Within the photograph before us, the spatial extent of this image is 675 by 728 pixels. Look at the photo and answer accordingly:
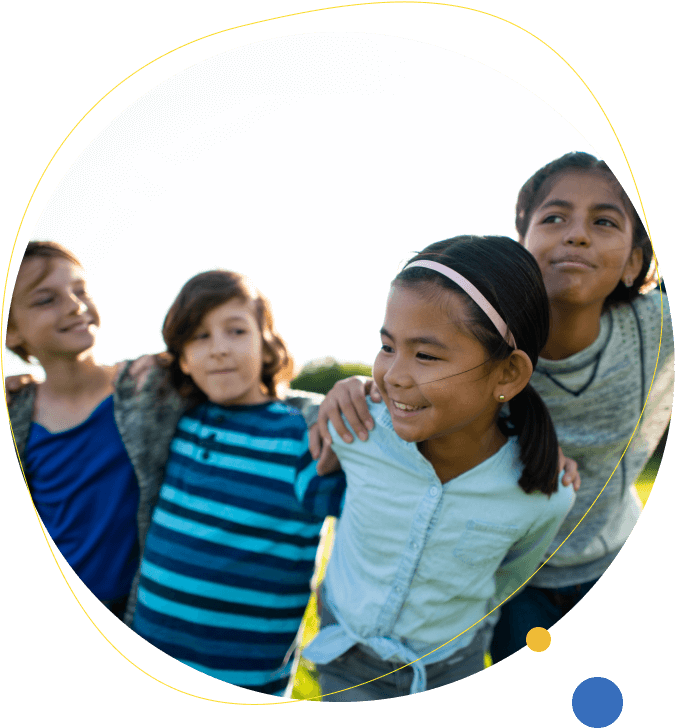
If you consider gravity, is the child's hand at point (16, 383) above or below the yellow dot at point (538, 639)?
above

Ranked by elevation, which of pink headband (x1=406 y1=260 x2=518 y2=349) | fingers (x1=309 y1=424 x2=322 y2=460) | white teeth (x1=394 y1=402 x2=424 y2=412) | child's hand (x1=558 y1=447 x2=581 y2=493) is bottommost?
child's hand (x1=558 y1=447 x2=581 y2=493)

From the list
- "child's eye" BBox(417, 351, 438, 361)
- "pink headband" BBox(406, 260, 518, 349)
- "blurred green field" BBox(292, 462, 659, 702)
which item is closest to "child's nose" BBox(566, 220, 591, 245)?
"pink headband" BBox(406, 260, 518, 349)

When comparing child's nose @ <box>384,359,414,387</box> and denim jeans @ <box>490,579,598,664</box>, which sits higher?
child's nose @ <box>384,359,414,387</box>

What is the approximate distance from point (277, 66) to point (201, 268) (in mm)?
458

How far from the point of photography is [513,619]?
4.58 feet

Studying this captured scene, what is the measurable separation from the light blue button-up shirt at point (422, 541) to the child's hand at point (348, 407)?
17mm

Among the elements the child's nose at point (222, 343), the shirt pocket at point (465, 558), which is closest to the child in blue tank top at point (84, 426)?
the child's nose at point (222, 343)

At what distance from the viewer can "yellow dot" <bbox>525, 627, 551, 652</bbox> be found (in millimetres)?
1357

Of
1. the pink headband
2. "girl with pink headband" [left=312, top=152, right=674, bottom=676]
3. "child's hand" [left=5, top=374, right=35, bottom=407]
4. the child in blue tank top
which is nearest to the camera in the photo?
the pink headband

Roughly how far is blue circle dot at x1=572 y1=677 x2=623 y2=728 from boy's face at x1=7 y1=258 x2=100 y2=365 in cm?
129

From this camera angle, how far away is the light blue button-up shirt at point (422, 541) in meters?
1.16

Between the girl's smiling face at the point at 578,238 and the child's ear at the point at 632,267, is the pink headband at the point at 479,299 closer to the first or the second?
the girl's smiling face at the point at 578,238

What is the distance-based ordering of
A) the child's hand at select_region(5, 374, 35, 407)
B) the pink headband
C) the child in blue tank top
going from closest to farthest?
the pink headband → the child in blue tank top → the child's hand at select_region(5, 374, 35, 407)

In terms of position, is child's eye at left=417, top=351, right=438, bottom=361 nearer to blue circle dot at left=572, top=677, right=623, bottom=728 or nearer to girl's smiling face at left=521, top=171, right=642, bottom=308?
girl's smiling face at left=521, top=171, right=642, bottom=308
